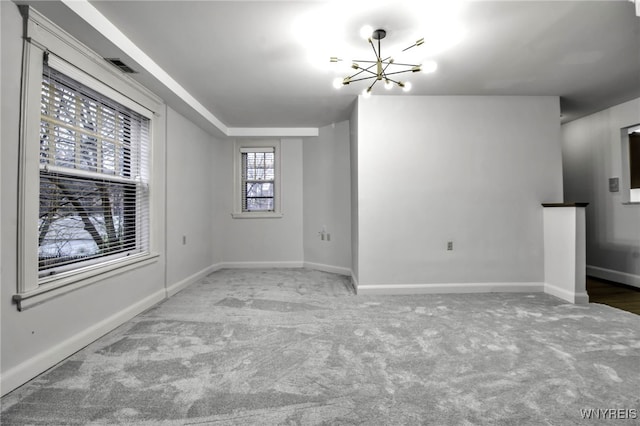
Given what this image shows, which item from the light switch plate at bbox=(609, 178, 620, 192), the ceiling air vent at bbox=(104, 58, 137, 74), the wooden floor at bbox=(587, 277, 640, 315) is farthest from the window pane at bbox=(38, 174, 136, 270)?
the light switch plate at bbox=(609, 178, 620, 192)

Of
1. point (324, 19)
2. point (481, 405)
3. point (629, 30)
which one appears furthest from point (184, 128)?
point (629, 30)

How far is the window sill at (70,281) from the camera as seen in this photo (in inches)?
72.2

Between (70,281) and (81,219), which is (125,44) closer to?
(81,219)

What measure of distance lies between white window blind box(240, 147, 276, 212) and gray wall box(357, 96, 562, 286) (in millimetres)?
2366

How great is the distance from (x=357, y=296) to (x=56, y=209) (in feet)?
9.82

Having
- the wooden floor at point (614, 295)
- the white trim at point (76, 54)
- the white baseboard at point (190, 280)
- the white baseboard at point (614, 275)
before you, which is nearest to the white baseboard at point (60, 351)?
the white baseboard at point (190, 280)

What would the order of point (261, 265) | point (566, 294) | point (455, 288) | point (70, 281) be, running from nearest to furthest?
1. point (70, 281)
2. point (566, 294)
3. point (455, 288)
4. point (261, 265)

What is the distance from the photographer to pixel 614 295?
11.9 feet

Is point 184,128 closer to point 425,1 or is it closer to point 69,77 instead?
point 69,77

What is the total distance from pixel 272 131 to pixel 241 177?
1065 millimetres

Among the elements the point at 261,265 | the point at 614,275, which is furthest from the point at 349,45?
the point at 614,275

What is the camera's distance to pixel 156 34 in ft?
7.71

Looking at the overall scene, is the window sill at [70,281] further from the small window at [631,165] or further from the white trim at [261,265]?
the small window at [631,165]

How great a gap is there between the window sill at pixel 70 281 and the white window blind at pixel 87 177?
3.1 inches
